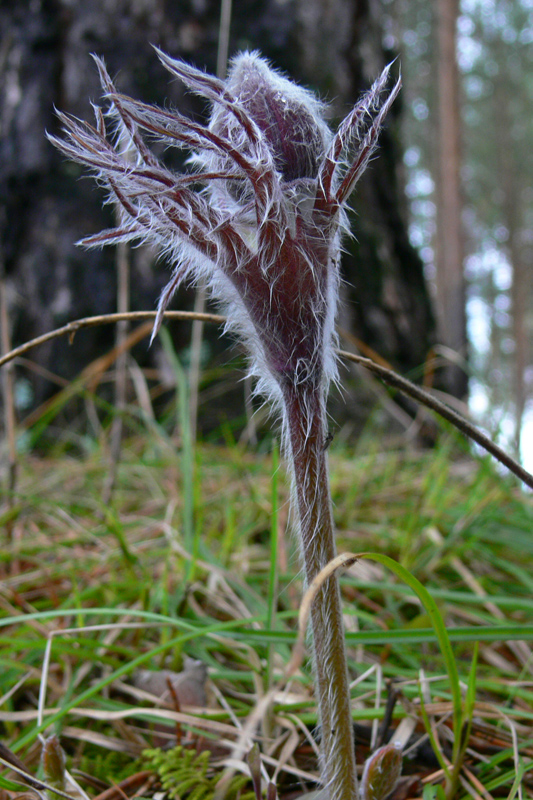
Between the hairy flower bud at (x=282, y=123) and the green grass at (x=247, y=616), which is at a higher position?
the hairy flower bud at (x=282, y=123)

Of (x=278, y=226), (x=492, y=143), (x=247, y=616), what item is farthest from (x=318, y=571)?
(x=492, y=143)

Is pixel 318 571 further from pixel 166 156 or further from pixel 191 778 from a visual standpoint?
pixel 166 156

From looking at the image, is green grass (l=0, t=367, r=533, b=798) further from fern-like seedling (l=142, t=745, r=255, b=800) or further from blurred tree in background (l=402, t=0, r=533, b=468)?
blurred tree in background (l=402, t=0, r=533, b=468)

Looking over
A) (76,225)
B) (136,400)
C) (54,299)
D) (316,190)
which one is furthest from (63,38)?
(316,190)

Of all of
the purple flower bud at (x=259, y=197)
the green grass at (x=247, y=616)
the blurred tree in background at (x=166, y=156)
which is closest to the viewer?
the purple flower bud at (x=259, y=197)

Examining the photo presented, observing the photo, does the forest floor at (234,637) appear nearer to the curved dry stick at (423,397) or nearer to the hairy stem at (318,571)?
the hairy stem at (318,571)

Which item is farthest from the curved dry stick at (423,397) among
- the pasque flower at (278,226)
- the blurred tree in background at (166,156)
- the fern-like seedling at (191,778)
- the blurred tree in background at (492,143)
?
the blurred tree in background at (492,143)

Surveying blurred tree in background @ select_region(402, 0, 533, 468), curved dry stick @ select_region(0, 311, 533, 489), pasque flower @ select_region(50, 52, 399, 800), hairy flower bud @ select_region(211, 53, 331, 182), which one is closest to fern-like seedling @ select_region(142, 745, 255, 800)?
pasque flower @ select_region(50, 52, 399, 800)
